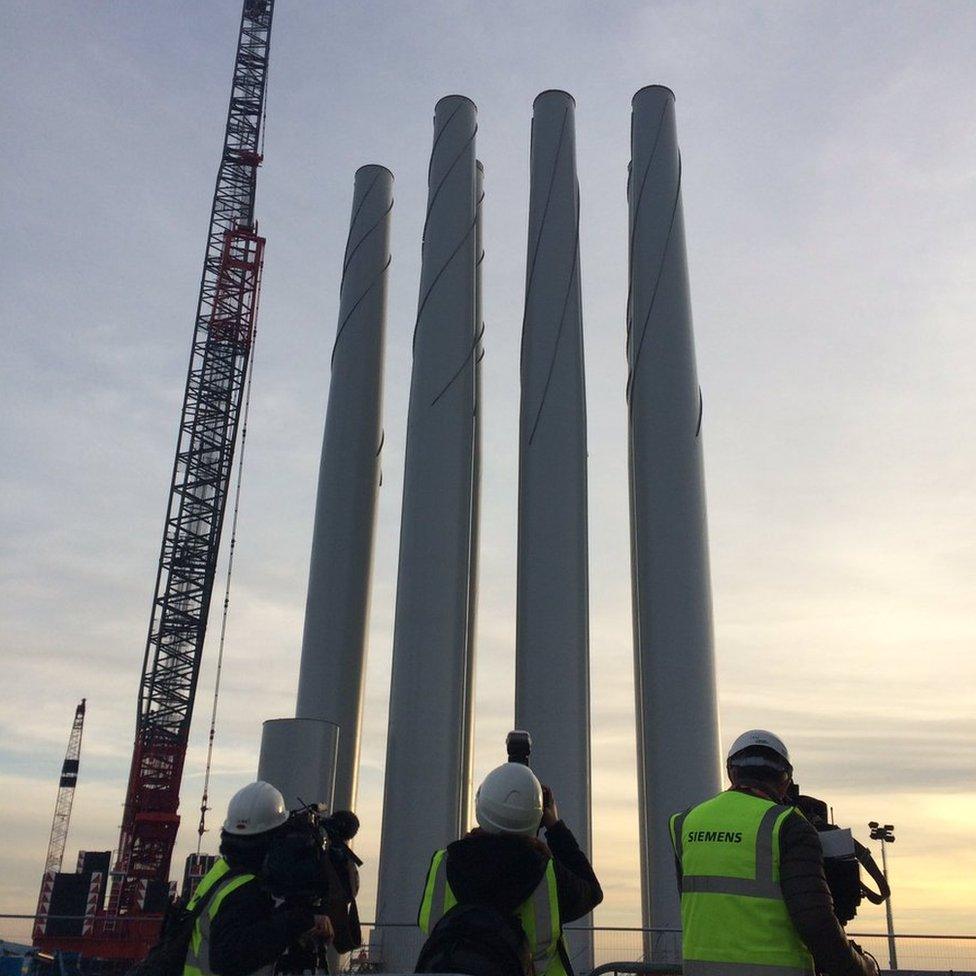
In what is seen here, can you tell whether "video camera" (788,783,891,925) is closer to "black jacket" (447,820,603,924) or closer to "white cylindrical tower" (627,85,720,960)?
"black jacket" (447,820,603,924)

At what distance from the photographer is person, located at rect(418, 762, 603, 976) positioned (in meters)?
4.60

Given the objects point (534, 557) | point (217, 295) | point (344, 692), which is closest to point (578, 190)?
point (534, 557)

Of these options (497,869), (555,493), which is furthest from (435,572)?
(497,869)

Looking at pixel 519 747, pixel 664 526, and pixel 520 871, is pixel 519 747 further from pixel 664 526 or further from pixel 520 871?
pixel 664 526

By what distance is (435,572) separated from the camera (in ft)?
89.5

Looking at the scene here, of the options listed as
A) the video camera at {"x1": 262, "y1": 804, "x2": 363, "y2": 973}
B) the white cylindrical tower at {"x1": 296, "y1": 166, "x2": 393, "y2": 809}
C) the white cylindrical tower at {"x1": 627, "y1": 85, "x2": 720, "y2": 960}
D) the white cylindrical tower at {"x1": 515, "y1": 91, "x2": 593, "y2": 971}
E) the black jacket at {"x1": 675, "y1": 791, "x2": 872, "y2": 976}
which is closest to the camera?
the black jacket at {"x1": 675, "y1": 791, "x2": 872, "y2": 976}

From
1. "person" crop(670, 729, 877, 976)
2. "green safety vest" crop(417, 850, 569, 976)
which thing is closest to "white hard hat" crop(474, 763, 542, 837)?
"green safety vest" crop(417, 850, 569, 976)

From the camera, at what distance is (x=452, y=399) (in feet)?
98.2

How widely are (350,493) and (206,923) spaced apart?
2608 centimetres

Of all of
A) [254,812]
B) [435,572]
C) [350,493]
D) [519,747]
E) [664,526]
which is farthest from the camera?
[350,493]

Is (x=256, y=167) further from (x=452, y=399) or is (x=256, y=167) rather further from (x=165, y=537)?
(x=452, y=399)

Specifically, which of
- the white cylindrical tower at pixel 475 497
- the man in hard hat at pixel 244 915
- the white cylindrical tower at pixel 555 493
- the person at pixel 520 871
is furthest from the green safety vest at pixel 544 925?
the white cylindrical tower at pixel 475 497

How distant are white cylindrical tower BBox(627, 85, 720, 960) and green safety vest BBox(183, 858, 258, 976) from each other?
1861 centimetres

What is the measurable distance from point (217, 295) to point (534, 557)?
30612mm
